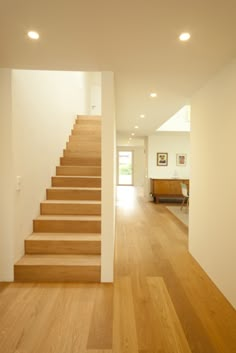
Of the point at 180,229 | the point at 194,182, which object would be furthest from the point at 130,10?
the point at 180,229

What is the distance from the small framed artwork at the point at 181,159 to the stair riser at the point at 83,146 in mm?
4514

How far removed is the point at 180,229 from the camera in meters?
4.92

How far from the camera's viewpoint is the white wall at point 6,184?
2.53 meters

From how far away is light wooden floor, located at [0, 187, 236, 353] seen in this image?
1743mm

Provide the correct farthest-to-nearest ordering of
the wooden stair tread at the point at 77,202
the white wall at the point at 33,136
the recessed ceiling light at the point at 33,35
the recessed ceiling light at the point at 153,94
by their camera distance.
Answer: the wooden stair tread at the point at 77,202, the recessed ceiling light at the point at 153,94, the white wall at the point at 33,136, the recessed ceiling light at the point at 33,35

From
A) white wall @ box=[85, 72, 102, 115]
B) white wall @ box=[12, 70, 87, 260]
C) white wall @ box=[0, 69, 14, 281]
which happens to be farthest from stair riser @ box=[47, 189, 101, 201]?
white wall @ box=[85, 72, 102, 115]

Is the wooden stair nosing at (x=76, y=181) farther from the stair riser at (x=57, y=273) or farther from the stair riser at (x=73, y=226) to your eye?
the stair riser at (x=57, y=273)

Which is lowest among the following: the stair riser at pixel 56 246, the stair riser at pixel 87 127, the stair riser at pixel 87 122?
the stair riser at pixel 56 246

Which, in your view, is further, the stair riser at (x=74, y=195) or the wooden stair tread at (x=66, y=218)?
the stair riser at (x=74, y=195)

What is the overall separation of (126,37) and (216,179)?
1.74 m

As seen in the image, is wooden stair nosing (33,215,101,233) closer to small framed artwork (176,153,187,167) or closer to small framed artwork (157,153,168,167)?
small framed artwork (157,153,168,167)

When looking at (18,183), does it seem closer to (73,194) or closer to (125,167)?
(73,194)

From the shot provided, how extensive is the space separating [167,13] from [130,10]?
260 mm

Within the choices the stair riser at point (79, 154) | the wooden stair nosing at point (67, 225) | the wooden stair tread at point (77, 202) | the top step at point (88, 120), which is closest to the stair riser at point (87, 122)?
the top step at point (88, 120)
